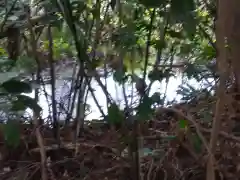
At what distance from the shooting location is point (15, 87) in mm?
839

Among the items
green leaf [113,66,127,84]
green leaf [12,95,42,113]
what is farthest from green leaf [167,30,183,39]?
green leaf [12,95,42,113]

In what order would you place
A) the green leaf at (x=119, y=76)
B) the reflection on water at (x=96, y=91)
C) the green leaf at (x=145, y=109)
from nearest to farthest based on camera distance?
1. the green leaf at (x=145, y=109)
2. the green leaf at (x=119, y=76)
3. the reflection on water at (x=96, y=91)

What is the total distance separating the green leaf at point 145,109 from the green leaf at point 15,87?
0.93 feet

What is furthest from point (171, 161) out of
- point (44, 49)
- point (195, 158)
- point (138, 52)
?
point (44, 49)

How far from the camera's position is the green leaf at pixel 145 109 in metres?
1.03

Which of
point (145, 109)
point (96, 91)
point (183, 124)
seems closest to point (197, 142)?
point (183, 124)

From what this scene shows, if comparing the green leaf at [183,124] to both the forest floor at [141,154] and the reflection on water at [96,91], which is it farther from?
the reflection on water at [96,91]

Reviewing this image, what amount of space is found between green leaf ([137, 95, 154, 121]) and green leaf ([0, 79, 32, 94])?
285mm

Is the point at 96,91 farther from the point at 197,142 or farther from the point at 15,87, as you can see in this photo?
the point at 15,87

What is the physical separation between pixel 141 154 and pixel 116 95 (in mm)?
205

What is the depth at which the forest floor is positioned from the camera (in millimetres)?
1223

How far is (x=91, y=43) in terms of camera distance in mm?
1305

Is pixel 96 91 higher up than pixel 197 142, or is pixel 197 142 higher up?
pixel 96 91

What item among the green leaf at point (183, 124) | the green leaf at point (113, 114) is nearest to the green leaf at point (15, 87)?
the green leaf at point (113, 114)
